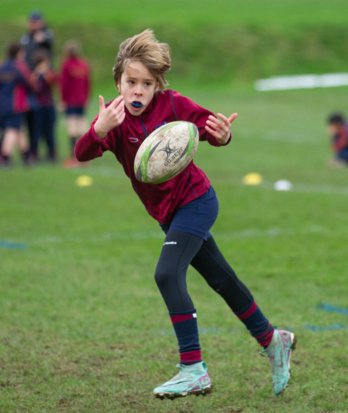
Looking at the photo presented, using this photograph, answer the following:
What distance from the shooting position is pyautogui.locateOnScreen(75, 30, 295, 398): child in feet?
17.4

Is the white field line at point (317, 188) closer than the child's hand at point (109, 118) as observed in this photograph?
No

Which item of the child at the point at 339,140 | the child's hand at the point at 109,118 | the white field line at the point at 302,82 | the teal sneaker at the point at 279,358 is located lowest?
the white field line at the point at 302,82

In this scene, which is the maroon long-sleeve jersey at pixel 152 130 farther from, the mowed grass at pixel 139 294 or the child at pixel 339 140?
the child at pixel 339 140

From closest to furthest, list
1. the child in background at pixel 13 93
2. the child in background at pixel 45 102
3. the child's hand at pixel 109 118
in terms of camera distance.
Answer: the child's hand at pixel 109 118
the child in background at pixel 13 93
the child in background at pixel 45 102

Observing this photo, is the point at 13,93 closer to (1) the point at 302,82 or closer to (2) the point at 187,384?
(2) the point at 187,384

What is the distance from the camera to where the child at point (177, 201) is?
5305mm

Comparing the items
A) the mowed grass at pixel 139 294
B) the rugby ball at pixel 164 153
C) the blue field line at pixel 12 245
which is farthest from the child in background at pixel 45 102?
the rugby ball at pixel 164 153

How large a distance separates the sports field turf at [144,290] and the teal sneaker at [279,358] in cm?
9

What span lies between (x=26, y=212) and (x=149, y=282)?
12.9ft

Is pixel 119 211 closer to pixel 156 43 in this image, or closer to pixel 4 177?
pixel 4 177

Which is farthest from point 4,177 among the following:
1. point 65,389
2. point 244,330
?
point 65,389

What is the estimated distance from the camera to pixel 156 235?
35.4ft

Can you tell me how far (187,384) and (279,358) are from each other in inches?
25.5

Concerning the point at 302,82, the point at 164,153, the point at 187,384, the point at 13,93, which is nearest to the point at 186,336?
the point at 187,384
